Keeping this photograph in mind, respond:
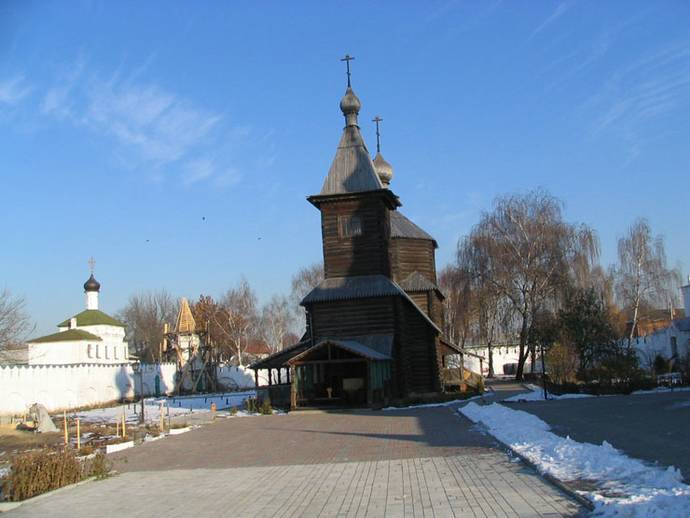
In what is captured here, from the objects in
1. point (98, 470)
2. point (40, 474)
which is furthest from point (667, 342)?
point (40, 474)

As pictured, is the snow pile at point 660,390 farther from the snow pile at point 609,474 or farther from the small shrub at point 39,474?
the small shrub at point 39,474

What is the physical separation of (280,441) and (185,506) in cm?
888

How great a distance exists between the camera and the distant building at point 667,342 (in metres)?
48.3

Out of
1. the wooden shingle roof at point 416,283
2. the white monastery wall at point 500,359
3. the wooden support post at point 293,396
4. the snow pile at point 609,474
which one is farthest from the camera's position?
the white monastery wall at point 500,359

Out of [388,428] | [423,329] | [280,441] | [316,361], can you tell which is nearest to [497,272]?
[423,329]

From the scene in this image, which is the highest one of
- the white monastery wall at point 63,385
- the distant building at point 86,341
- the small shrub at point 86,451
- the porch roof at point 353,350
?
the distant building at point 86,341

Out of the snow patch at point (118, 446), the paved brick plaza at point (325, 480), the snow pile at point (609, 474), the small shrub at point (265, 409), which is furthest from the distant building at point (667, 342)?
the snow patch at point (118, 446)

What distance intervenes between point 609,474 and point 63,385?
38.2 metres

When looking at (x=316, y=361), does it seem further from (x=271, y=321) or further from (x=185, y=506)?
(x=271, y=321)

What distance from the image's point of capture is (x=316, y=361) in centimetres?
3064

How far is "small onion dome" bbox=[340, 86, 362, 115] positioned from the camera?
39.7m

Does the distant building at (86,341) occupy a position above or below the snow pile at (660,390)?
above

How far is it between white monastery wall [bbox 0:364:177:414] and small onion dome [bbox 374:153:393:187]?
20.7 metres

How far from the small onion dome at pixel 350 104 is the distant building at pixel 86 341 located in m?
32.7
